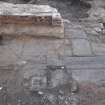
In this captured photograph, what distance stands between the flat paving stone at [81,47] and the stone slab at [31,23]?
1.19ft

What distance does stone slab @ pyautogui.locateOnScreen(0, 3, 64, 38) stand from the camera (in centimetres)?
420

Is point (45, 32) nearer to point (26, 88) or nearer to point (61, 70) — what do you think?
point (61, 70)

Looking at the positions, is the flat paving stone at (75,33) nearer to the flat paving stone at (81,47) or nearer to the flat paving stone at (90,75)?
the flat paving stone at (81,47)

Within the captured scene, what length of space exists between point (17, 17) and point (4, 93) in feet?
5.54

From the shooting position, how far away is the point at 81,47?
4.25 m

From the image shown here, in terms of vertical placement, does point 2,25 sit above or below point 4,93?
above

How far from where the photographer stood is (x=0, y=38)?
4340 mm

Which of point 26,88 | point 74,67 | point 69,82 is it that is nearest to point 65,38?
point 74,67

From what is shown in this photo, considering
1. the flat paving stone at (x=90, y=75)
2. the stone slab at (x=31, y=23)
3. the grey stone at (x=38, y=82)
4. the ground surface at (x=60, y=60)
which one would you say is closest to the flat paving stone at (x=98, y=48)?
the ground surface at (x=60, y=60)

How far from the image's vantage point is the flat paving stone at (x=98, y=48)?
13.6ft

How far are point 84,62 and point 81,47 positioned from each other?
1.65ft

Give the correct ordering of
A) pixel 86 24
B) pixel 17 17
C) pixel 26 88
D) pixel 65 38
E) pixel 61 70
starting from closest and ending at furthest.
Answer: pixel 26 88
pixel 61 70
pixel 17 17
pixel 65 38
pixel 86 24

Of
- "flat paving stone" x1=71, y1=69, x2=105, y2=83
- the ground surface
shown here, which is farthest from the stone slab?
"flat paving stone" x1=71, y1=69, x2=105, y2=83

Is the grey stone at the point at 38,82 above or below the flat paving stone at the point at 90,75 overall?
below
